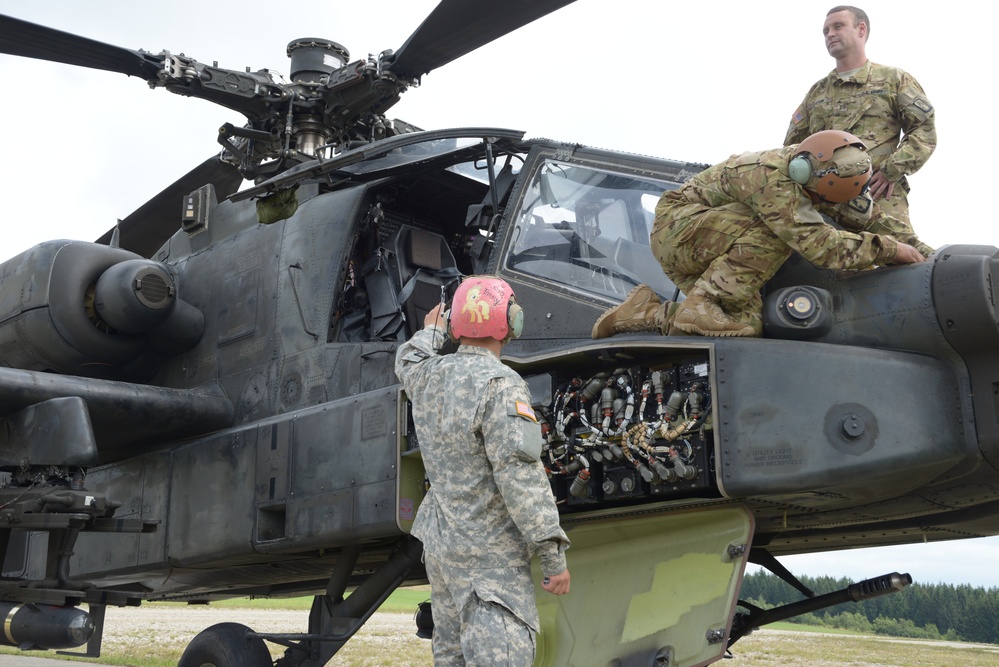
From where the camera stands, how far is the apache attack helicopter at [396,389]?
395cm

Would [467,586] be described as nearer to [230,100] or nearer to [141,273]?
[141,273]

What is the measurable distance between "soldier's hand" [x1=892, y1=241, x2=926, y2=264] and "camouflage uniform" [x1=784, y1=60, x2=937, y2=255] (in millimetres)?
458

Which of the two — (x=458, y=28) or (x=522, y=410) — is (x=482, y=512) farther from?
(x=458, y=28)

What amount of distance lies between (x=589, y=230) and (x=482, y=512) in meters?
2.24

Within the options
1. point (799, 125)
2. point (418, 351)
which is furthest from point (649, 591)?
point (799, 125)

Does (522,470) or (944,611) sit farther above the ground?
(522,470)

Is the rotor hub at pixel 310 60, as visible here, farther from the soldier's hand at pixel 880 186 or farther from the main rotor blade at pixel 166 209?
the soldier's hand at pixel 880 186

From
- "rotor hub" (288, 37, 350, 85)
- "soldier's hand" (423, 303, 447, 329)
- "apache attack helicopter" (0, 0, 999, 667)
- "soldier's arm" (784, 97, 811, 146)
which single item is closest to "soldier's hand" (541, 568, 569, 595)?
"apache attack helicopter" (0, 0, 999, 667)

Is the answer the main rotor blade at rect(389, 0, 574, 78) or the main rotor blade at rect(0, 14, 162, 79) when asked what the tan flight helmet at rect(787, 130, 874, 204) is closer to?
the main rotor blade at rect(389, 0, 574, 78)

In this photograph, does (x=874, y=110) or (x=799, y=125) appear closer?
(x=874, y=110)

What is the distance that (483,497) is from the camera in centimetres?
336

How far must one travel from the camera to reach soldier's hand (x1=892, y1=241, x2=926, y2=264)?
13.4ft

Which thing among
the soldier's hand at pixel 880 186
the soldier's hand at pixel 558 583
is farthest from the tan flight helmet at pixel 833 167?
the soldier's hand at pixel 558 583

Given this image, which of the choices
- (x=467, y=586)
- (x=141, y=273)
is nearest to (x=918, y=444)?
(x=467, y=586)
